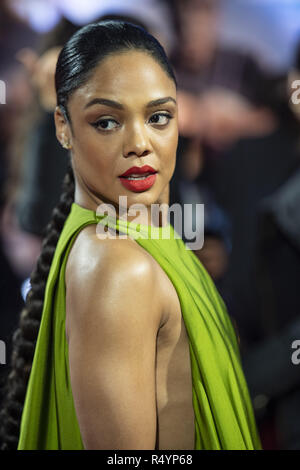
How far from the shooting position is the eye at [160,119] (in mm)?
889

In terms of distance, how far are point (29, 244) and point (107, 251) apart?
1.05 meters

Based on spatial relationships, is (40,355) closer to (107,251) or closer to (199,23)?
(107,251)

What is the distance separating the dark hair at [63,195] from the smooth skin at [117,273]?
0.06ft

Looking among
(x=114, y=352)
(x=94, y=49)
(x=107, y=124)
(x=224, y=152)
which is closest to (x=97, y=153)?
(x=107, y=124)

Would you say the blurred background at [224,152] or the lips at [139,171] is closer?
the lips at [139,171]

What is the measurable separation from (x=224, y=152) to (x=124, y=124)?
1273 mm

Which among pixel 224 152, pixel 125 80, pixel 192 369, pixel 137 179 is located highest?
pixel 224 152

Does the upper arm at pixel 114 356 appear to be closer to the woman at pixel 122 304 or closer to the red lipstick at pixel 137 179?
the woman at pixel 122 304

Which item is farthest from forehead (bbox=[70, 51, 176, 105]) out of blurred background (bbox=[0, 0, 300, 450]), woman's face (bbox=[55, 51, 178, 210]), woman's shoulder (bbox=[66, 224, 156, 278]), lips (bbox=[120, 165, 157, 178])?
blurred background (bbox=[0, 0, 300, 450])

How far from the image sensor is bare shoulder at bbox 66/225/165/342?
0.80m

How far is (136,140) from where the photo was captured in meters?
0.86

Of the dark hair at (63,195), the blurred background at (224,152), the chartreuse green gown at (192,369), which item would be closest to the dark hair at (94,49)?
the dark hair at (63,195)

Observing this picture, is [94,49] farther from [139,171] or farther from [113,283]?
[113,283]

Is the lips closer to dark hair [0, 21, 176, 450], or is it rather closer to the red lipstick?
the red lipstick
